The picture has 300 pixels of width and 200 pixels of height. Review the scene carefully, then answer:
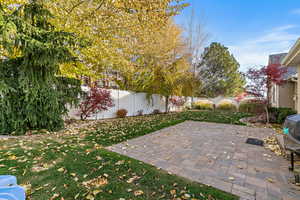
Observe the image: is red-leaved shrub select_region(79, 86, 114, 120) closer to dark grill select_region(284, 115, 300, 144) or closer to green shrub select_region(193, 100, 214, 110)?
dark grill select_region(284, 115, 300, 144)

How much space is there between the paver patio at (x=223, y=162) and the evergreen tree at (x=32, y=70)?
9.83 feet

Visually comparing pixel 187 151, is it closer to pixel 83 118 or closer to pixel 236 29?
pixel 83 118

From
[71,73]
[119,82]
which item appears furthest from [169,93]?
[71,73]

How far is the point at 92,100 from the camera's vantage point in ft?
22.0

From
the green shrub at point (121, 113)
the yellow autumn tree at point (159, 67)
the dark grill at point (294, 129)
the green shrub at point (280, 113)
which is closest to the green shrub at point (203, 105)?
the yellow autumn tree at point (159, 67)

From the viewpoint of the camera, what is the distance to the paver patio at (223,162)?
6.45ft

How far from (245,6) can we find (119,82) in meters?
8.35

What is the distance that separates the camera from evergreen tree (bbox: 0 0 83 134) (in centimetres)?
379

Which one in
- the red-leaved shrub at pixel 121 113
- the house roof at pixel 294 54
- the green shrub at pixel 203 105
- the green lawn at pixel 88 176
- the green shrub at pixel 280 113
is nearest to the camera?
the green lawn at pixel 88 176

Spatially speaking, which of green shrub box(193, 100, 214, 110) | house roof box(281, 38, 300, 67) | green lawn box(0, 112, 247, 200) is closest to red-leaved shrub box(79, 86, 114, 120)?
green lawn box(0, 112, 247, 200)

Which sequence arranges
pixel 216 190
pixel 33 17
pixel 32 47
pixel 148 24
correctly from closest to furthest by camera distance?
pixel 216 190 → pixel 32 47 → pixel 33 17 → pixel 148 24

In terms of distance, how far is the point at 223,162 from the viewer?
2.76m

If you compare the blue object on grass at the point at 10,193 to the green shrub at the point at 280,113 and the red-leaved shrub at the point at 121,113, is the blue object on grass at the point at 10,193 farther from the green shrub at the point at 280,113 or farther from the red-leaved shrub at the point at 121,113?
the green shrub at the point at 280,113

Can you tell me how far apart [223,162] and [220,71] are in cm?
2333
